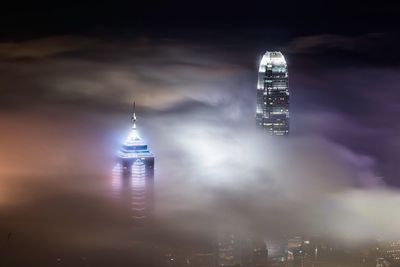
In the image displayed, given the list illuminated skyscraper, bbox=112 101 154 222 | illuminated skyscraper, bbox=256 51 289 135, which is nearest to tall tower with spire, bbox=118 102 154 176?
illuminated skyscraper, bbox=112 101 154 222

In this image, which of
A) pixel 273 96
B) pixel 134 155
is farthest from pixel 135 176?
pixel 273 96

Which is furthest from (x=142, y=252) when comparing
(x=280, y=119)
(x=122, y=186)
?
(x=280, y=119)

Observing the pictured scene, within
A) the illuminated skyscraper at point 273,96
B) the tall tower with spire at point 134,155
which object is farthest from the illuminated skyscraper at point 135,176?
the illuminated skyscraper at point 273,96

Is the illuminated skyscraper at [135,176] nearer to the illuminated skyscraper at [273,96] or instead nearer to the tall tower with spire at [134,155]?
the tall tower with spire at [134,155]

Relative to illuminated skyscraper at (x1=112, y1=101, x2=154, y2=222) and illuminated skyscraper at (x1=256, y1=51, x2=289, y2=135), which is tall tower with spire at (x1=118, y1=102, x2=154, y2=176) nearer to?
illuminated skyscraper at (x1=112, y1=101, x2=154, y2=222)

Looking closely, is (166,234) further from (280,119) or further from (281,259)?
(280,119)
